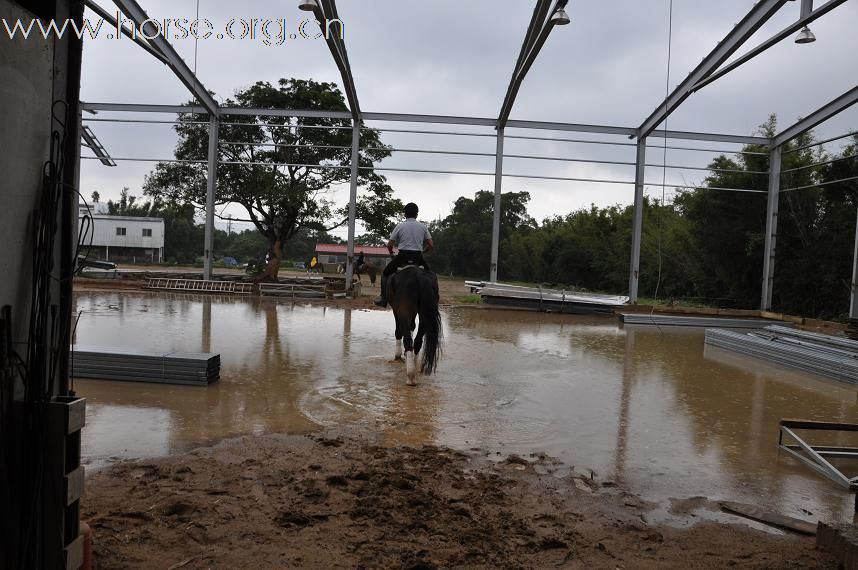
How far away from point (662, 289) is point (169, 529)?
83.7 ft

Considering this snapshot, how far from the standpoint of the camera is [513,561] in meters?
2.88

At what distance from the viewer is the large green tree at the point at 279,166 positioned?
22234 millimetres

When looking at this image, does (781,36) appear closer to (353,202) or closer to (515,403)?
(515,403)

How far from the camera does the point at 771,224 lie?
1925cm

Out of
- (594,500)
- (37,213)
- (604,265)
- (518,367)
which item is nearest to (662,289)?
(604,265)

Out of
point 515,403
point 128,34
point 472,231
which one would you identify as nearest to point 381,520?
point 515,403

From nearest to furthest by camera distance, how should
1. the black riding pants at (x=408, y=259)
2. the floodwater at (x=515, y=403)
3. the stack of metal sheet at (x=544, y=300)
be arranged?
the floodwater at (x=515, y=403) → the black riding pants at (x=408, y=259) → the stack of metal sheet at (x=544, y=300)

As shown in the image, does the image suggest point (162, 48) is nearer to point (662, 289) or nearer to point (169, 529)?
point (169, 529)

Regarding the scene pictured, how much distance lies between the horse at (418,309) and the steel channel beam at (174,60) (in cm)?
947

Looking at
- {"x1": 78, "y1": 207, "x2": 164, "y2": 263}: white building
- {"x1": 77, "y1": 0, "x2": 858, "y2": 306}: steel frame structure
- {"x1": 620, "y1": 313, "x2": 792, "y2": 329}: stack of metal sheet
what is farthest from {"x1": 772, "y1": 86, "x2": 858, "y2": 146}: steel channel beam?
{"x1": 78, "y1": 207, "x2": 164, "y2": 263}: white building

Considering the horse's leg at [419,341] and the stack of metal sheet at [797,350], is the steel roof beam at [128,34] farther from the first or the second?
the stack of metal sheet at [797,350]

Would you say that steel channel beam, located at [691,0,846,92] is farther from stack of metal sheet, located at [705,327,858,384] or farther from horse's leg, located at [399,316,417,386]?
horse's leg, located at [399,316,417,386]

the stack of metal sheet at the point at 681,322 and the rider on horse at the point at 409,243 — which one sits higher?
the rider on horse at the point at 409,243

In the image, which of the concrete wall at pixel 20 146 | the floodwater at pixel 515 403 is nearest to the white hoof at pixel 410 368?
the floodwater at pixel 515 403
